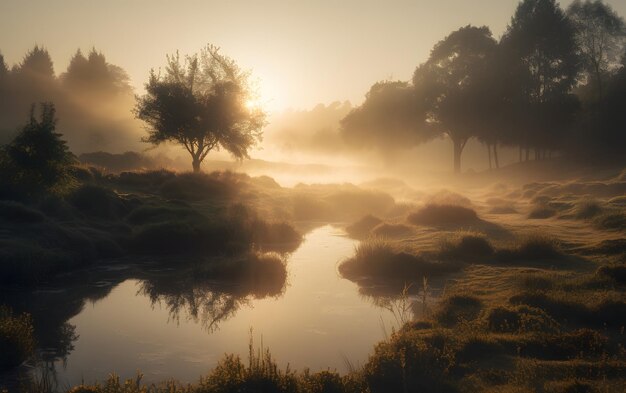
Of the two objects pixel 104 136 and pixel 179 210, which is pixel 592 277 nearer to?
pixel 179 210

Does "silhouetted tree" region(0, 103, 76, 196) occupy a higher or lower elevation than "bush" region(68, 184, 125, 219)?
higher

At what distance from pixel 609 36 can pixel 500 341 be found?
6772 cm

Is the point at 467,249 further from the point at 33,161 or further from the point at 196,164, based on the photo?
the point at 196,164

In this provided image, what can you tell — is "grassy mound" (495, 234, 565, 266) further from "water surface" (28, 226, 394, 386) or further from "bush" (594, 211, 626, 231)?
"water surface" (28, 226, 394, 386)

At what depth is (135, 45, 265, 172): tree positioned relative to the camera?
166 feet

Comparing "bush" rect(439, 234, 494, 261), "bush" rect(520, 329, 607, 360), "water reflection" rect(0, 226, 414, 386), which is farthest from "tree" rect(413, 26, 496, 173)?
"bush" rect(520, 329, 607, 360)

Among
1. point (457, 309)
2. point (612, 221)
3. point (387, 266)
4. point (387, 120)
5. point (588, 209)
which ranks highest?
point (387, 120)

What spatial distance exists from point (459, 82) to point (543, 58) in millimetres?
10646

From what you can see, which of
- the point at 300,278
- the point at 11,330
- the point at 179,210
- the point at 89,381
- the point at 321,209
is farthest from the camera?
the point at 321,209

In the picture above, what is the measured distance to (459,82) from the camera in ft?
239

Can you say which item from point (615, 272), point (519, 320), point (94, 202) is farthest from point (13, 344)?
point (94, 202)

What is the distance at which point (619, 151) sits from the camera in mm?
61500

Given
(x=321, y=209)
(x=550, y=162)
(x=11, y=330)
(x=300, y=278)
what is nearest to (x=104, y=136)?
(x=321, y=209)

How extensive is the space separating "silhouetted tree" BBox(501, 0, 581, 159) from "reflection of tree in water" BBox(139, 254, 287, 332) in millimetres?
52673
